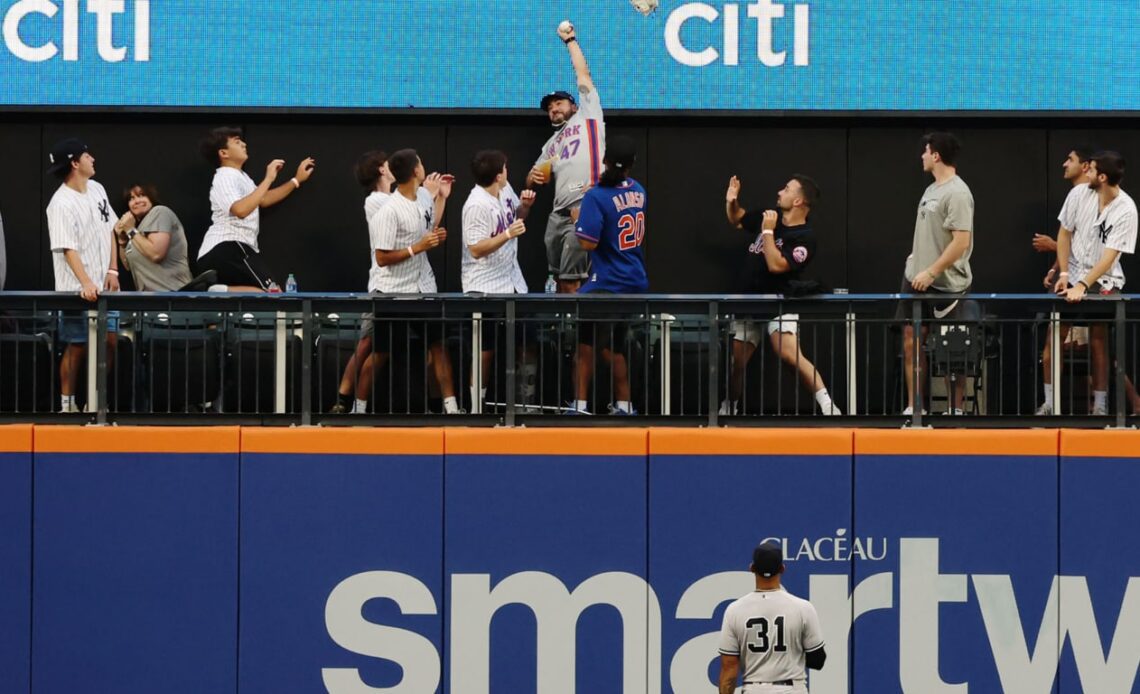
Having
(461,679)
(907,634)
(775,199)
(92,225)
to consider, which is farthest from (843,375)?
(92,225)

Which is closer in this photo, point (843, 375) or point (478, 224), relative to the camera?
point (478, 224)

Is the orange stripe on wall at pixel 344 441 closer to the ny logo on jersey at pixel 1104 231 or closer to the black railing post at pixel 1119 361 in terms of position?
the black railing post at pixel 1119 361

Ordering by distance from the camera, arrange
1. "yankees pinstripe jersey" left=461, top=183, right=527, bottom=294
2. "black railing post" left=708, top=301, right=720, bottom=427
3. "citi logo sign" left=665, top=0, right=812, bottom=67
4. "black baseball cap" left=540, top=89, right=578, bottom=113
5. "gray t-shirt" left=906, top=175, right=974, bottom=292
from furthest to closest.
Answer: "citi logo sign" left=665, top=0, right=812, bottom=67, "black baseball cap" left=540, top=89, right=578, bottom=113, "yankees pinstripe jersey" left=461, top=183, right=527, bottom=294, "gray t-shirt" left=906, top=175, right=974, bottom=292, "black railing post" left=708, top=301, right=720, bottom=427

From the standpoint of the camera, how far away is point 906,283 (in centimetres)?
1388

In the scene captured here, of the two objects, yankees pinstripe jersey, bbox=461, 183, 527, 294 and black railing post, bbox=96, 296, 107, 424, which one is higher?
yankees pinstripe jersey, bbox=461, 183, 527, 294

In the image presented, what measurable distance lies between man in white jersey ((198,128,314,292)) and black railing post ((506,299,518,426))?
6.91 feet

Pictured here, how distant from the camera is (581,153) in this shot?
14.5 meters

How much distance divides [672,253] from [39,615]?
20.5 ft

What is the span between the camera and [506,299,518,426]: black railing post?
42.5 ft

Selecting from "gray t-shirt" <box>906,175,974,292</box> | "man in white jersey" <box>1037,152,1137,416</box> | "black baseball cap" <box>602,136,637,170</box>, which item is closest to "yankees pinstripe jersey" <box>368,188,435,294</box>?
"black baseball cap" <box>602,136,637,170</box>

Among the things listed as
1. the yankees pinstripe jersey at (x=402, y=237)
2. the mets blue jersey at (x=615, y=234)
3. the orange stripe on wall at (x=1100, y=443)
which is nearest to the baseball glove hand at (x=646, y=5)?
the mets blue jersey at (x=615, y=234)

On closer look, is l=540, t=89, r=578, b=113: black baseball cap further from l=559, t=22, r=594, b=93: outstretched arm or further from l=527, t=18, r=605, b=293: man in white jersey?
l=559, t=22, r=594, b=93: outstretched arm

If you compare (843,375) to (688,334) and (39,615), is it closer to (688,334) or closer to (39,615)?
(688,334)

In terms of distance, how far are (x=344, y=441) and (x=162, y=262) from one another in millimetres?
2460
